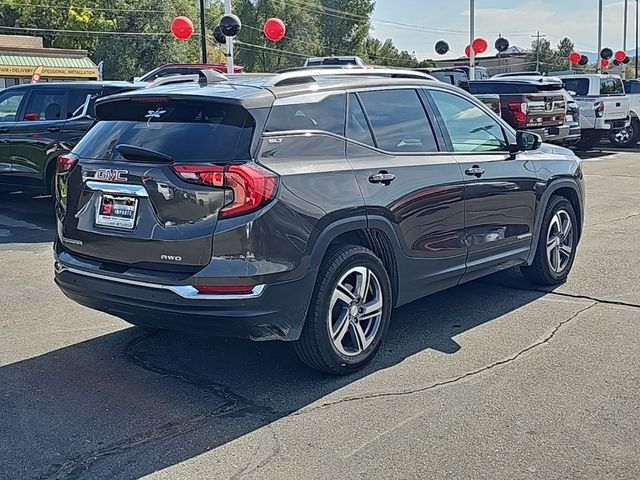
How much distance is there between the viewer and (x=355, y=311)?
16.0 ft

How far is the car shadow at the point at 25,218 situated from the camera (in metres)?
9.42

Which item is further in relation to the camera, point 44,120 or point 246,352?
point 44,120

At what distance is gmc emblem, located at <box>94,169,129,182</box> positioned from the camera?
14.6 ft

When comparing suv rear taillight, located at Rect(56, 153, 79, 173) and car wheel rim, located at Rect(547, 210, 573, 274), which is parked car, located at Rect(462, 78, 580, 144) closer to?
car wheel rim, located at Rect(547, 210, 573, 274)

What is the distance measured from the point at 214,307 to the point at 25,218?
7.49 metres

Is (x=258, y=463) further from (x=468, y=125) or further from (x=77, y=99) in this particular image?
(x=77, y=99)

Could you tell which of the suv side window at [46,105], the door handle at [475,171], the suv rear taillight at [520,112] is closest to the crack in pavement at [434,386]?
the door handle at [475,171]

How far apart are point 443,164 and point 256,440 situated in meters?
2.49

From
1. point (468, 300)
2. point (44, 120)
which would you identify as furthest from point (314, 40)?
point (468, 300)

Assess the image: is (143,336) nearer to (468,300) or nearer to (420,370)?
(420,370)

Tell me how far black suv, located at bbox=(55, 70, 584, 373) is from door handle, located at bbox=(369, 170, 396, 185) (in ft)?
0.05

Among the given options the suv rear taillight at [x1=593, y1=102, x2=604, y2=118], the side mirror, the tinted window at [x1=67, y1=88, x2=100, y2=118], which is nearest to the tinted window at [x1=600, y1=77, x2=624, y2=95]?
the suv rear taillight at [x1=593, y1=102, x2=604, y2=118]

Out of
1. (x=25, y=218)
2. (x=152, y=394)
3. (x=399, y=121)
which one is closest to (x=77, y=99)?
(x=25, y=218)

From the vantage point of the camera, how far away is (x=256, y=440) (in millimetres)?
3957
